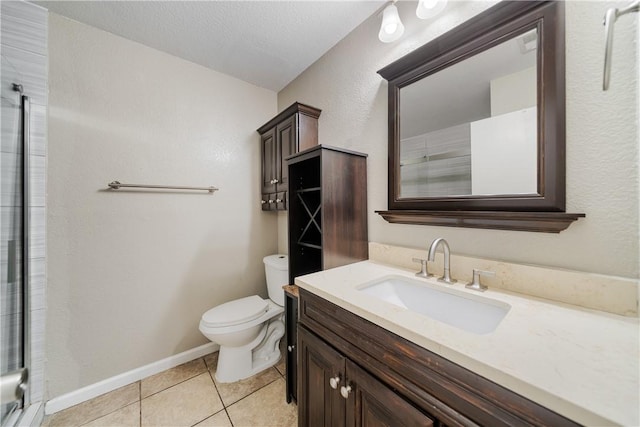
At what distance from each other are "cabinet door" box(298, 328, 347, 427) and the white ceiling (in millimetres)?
1761

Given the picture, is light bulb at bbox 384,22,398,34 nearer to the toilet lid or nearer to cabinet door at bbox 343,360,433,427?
cabinet door at bbox 343,360,433,427

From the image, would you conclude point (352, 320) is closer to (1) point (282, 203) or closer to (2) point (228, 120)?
(1) point (282, 203)

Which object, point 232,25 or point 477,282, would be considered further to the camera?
point 232,25


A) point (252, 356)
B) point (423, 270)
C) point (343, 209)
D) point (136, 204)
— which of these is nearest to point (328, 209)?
point (343, 209)

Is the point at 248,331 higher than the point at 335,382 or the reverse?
the reverse

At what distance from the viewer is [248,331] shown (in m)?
1.60

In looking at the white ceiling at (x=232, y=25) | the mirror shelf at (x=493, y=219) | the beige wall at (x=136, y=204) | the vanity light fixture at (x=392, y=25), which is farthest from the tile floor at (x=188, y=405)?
the white ceiling at (x=232, y=25)

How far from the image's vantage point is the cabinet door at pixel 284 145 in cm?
179

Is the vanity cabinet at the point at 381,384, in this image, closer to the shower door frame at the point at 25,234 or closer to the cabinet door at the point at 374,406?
the cabinet door at the point at 374,406

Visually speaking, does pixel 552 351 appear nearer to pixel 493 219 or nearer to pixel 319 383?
pixel 493 219

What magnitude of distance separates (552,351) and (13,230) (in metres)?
2.31

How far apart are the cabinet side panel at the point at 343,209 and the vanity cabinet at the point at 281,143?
49 centimetres

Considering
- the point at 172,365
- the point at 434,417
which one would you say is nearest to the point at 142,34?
the point at 172,365

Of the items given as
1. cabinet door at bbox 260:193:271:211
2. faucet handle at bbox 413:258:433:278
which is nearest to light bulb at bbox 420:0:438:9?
faucet handle at bbox 413:258:433:278
